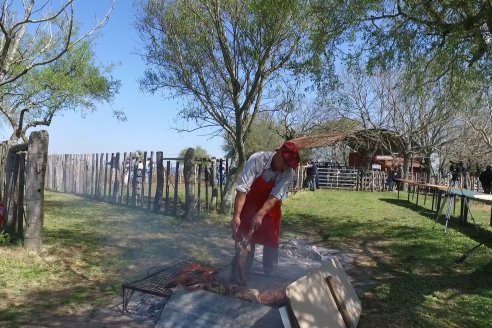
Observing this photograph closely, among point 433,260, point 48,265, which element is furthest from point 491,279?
point 48,265

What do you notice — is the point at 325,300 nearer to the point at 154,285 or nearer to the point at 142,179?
the point at 154,285

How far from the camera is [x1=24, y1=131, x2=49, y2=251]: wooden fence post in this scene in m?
6.53

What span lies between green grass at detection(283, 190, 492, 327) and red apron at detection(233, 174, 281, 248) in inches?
49.5

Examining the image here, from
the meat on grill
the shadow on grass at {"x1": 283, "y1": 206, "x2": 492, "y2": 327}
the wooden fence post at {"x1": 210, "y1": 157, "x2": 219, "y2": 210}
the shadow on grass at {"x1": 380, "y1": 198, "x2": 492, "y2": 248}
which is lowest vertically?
the shadow on grass at {"x1": 283, "y1": 206, "x2": 492, "y2": 327}

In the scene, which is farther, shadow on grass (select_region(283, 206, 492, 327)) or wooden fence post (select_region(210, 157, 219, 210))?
wooden fence post (select_region(210, 157, 219, 210))

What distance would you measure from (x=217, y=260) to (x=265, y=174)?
2.69 metres

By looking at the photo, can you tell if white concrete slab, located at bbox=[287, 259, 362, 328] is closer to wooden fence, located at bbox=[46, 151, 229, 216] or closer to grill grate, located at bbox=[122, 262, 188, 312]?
grill grate, located at bbox=[122, 262, 188, 312]

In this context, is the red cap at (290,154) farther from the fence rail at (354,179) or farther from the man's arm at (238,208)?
the fence rail at (354,179)

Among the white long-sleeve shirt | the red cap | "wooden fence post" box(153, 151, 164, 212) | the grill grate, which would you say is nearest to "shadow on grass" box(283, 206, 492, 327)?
the white long-sleeve shirt

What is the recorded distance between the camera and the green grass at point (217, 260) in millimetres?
4746

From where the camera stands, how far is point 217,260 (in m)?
6.90

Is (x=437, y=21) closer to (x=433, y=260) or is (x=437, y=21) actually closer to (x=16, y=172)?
(x=433, y=260)

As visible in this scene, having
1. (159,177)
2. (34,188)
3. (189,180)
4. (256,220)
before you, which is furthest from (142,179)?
(256,220)

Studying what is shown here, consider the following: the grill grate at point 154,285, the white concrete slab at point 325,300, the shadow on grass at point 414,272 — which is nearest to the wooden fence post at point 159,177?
the shadow on grass at point 414,272
